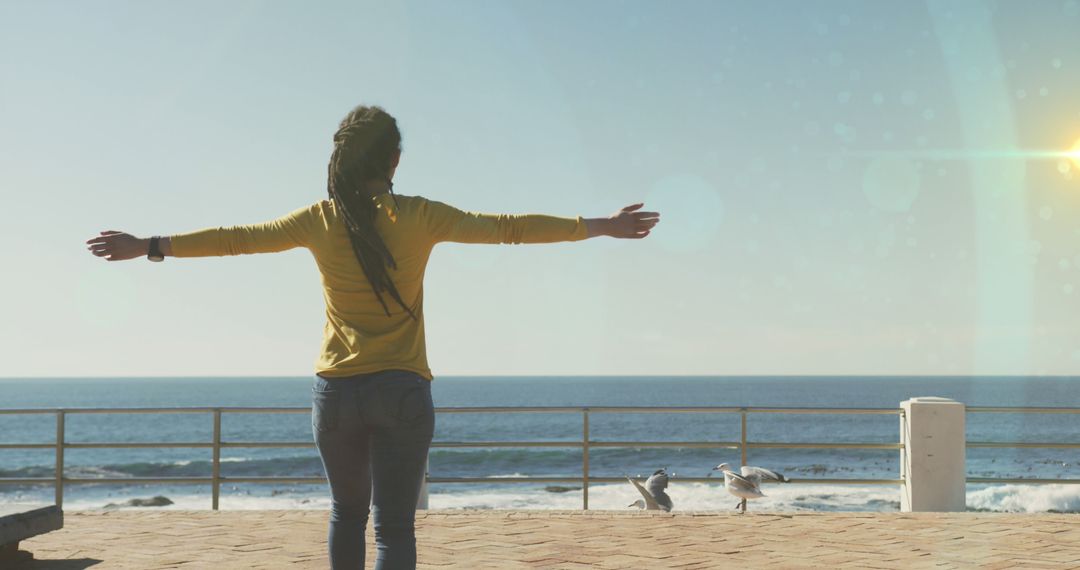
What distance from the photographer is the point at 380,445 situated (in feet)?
9.06

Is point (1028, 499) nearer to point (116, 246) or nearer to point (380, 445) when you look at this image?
point (380, 445)

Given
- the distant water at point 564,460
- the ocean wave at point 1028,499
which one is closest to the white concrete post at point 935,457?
the distant water at point 564,460

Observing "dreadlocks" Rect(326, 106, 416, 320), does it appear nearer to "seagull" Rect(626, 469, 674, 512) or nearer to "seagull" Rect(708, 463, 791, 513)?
"seagull" Rect(626, 469, 674, 512)

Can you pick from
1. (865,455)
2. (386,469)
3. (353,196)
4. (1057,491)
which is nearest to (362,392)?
(386,469)

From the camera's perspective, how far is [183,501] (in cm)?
3362

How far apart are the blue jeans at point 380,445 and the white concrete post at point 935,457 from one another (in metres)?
6.54

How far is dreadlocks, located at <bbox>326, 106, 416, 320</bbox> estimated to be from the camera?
2.73 m

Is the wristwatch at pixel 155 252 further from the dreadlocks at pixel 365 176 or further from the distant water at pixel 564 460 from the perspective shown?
the distant water at pixel 564 460

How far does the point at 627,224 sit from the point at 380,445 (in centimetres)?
92

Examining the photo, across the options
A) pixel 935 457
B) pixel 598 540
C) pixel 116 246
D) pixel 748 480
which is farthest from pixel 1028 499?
pixel 116 246

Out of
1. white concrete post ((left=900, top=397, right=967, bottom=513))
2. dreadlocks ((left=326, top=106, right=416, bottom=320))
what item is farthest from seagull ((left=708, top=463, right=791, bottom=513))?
dreadlocks ((left=326, top=106, right=416, bottom=320))

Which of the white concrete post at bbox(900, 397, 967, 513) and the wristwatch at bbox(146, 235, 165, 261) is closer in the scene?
the wristwatch at bbox(146, 235, 165, 261)

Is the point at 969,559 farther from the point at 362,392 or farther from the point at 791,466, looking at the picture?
the point at 791,466

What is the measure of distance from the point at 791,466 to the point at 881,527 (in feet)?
146
